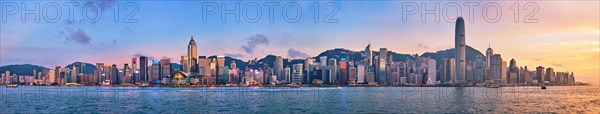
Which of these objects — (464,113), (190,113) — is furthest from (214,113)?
(464,113)

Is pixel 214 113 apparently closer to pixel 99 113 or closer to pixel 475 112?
pixel 99 113

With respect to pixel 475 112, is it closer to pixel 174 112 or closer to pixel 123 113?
pixel 174 112

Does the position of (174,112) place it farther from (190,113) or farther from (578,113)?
(578,113)

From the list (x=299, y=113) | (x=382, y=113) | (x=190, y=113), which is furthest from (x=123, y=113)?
(x=382, y=113)

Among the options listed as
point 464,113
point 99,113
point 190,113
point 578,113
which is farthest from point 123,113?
point 578,113

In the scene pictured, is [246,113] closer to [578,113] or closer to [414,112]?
[414,112]

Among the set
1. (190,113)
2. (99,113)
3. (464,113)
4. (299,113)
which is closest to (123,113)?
(99,113)
